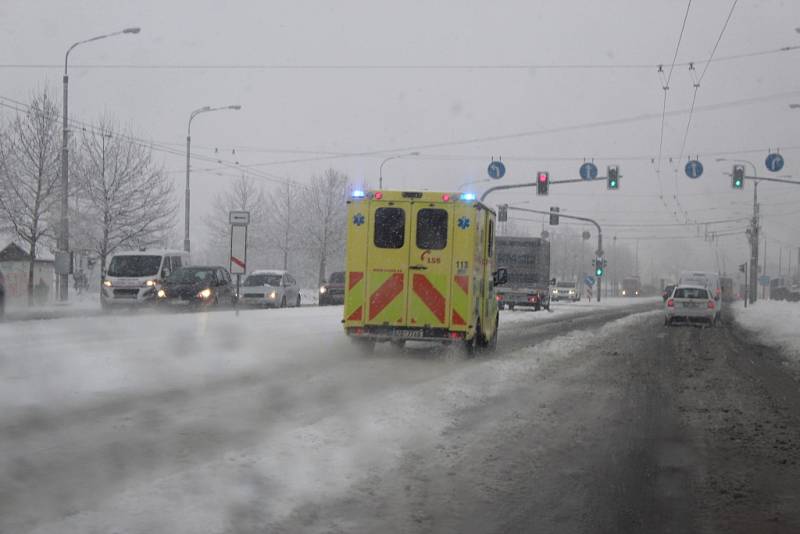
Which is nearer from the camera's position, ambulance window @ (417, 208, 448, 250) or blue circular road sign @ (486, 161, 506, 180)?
ambulance window @ (417, 208, 448, 250)

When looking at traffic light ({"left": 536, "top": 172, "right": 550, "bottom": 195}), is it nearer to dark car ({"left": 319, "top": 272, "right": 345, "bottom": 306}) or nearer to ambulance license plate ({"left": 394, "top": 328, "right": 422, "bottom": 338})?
dark car ({"left": 319, "top": 272, "right": 345, "bottom": 306})

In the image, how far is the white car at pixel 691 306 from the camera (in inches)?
1241

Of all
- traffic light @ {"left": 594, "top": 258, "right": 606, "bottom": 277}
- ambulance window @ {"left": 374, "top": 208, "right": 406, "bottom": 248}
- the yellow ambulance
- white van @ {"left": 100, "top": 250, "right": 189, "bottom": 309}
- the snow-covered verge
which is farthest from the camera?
traffic light @ {"left": 594, "top": 258, "right": 606, "bottom": 277}

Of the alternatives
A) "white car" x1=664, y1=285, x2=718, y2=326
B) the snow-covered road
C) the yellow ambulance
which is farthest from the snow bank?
the snow-covered road

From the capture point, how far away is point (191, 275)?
1094 inches

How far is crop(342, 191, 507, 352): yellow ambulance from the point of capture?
14891 mm

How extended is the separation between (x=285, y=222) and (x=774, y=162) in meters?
44.5

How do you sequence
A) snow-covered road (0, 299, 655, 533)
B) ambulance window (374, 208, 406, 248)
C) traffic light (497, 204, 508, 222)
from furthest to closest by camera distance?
traffic light (497, 204, 508, 222)
ambulance window (374, 208, 406, 248)
snow-covered road (0, 299, 655, 533)

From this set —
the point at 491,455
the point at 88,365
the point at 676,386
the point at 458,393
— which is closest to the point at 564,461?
the point at 491,455

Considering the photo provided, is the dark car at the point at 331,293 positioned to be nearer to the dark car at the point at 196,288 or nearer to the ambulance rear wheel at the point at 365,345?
the dark car at the point at 196,288

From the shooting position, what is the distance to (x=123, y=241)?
44.4 m

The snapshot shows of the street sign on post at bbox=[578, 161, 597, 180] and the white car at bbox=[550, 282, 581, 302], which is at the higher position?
the street sign on post at bbox=[578, 161, 597, 180]

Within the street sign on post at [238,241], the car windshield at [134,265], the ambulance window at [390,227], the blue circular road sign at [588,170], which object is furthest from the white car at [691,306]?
the ambulance window at [390,227]

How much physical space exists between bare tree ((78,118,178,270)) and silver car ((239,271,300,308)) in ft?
38.5
